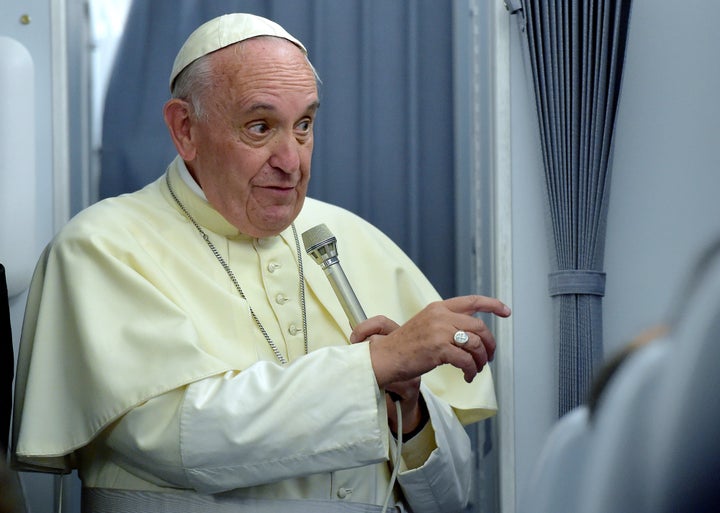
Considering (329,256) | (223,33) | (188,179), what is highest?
(223,33)

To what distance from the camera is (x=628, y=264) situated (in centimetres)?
318

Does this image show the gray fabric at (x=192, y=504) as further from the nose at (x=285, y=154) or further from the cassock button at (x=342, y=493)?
the nose at (x=285, y=154)

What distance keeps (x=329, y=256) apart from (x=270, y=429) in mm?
393

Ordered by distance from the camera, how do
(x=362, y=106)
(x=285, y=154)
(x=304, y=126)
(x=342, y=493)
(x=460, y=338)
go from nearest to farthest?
(x=460, y=338) → (x=342, y=493) → (x=285, y=154) → (x=304, y=126) → (x=362, y=106)

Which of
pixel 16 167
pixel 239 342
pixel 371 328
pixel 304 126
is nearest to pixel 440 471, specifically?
pixel 371 328

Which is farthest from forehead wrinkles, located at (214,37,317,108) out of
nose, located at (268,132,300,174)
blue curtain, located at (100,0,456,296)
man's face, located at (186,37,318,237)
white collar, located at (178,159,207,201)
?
blue curtain, located at (100,0,456,296)

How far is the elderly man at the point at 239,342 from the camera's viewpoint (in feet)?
7.38

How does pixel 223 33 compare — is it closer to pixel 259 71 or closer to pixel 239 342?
pixel 259 71

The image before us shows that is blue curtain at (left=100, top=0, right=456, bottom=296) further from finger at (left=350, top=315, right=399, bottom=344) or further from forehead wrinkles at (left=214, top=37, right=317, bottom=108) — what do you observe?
finger at (left=350, top=315, right=399, bottom=344)

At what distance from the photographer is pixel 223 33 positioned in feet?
9.14

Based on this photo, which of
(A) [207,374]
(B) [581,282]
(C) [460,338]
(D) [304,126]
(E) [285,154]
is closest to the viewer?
(C) [460,338]

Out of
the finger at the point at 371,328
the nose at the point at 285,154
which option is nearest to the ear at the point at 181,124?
the nose at the point at 285,154

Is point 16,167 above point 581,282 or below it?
above

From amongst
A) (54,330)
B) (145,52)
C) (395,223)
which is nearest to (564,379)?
(395,223)
